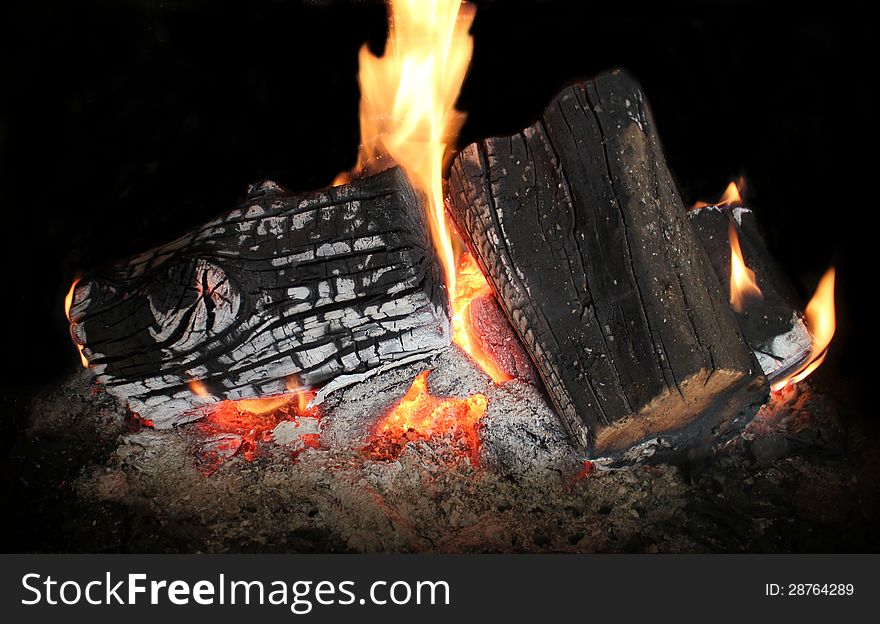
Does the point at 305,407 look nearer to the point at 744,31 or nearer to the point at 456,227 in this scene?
the point at 456,227

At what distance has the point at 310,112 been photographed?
1548 mm

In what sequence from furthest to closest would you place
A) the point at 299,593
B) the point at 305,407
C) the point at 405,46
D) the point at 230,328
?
the point at 405,46 < the point at 305,407 < the point at 230,328 < the point at 299,593

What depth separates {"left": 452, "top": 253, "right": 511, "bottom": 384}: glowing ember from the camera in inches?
52.6

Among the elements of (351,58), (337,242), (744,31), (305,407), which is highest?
(351,58)

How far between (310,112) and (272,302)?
600 millimetres

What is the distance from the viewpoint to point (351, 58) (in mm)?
1521

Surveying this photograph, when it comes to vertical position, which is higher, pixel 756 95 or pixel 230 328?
pixel 756 95

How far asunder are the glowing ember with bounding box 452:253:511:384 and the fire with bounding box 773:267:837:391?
58 cm

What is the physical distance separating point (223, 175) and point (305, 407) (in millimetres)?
589

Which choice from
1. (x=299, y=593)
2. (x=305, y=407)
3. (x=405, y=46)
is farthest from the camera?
(x=405, y=46)

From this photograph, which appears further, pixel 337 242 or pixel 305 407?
pixel 305 407

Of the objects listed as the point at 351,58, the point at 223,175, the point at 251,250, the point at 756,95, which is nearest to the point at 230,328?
the point at 251,250

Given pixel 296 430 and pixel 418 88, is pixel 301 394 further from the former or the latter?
pixel 418 88

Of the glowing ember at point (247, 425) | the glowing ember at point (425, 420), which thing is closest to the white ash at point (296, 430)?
the glowing ember at point (247, 425)
